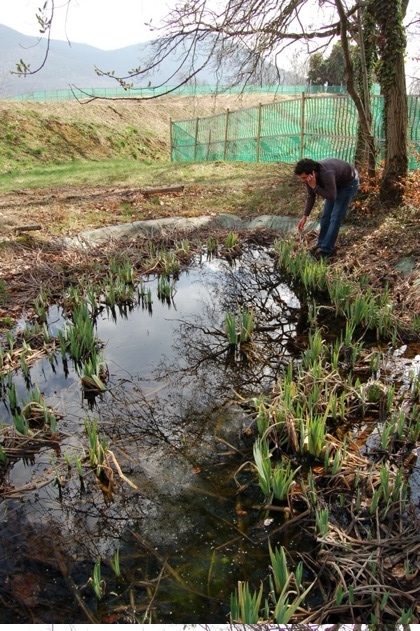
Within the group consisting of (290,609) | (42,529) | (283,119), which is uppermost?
(283,119)

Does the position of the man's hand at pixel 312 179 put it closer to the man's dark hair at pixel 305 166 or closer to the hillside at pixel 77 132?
the man's dark hair at pixel 305 166

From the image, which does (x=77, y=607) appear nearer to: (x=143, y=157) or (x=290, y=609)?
(x=290, y=609)

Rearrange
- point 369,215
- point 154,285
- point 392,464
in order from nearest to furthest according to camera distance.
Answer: point 392,464 → point 154,285 → point 369,215

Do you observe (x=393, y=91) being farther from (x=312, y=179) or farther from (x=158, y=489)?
(x=158, y=489)

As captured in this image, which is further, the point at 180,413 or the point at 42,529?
the point at 180,413

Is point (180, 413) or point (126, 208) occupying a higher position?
point (126, 208)

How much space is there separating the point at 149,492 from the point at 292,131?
11.5 meters

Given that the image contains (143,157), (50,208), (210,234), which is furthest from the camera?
(143,157)

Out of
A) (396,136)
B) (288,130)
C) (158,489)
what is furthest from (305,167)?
(288,130)

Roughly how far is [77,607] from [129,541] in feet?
1.39

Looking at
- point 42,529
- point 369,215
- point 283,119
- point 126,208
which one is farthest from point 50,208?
point 42,529

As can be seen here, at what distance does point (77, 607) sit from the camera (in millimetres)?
2199

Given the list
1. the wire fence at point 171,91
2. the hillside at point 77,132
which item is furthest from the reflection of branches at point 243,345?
the hillside at point 77,132

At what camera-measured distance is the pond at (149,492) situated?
227cm
